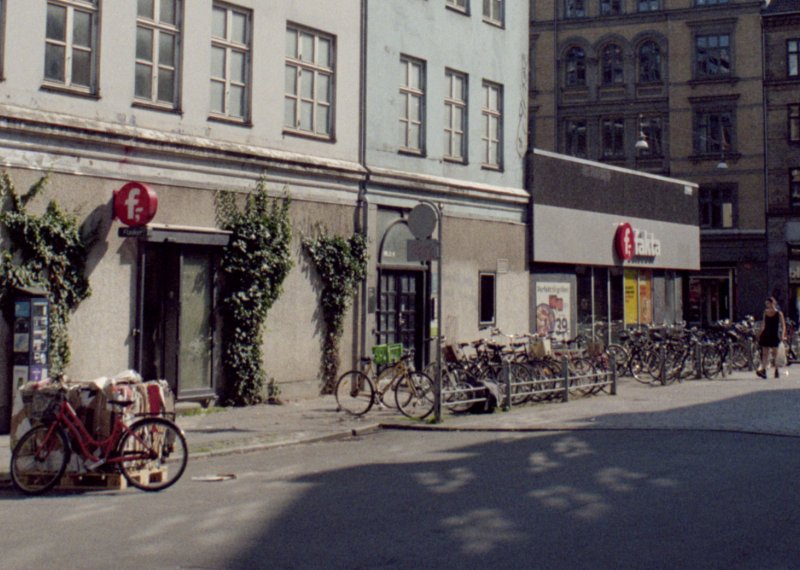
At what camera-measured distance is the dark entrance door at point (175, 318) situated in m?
16.1

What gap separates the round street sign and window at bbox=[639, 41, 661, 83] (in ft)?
128

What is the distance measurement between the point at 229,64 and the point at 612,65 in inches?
1497

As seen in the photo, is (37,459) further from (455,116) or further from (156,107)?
(455,116)

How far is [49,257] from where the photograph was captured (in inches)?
562

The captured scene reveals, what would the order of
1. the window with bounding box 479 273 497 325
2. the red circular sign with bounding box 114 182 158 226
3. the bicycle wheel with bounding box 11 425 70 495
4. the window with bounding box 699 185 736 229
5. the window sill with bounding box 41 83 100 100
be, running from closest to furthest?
1. the bicycle wheel with bounding box 11 425 70 495
2. the window sill with bounding box 41 83 100 100
3. the red circular sign with bounding box 114 182 158 226
4. the window with bounding box 479 273 497 325
5. the window with bounding box 699 185 736 229

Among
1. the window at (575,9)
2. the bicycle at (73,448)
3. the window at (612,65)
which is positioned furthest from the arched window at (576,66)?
the bicycle at (73,448)

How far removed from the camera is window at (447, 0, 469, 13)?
22934 millimetres

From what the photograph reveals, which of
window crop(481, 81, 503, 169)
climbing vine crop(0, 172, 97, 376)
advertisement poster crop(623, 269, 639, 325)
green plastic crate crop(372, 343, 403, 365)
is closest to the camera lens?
climbing vine crop(0, 172, 97, 376)

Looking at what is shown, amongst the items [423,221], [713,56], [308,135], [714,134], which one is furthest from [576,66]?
[423,221]

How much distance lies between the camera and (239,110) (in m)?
17.7

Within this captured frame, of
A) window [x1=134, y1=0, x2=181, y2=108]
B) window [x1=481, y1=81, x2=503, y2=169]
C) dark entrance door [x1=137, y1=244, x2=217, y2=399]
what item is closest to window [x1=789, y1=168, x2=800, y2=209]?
window [x1=481, y1=81, x2=503, y2=169]

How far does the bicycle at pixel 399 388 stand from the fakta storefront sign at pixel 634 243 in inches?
521

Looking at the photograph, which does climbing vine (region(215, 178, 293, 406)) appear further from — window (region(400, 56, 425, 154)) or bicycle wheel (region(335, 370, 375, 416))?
window (region(400, 56, 425, 154))

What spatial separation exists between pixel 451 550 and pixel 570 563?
809 millimetres
